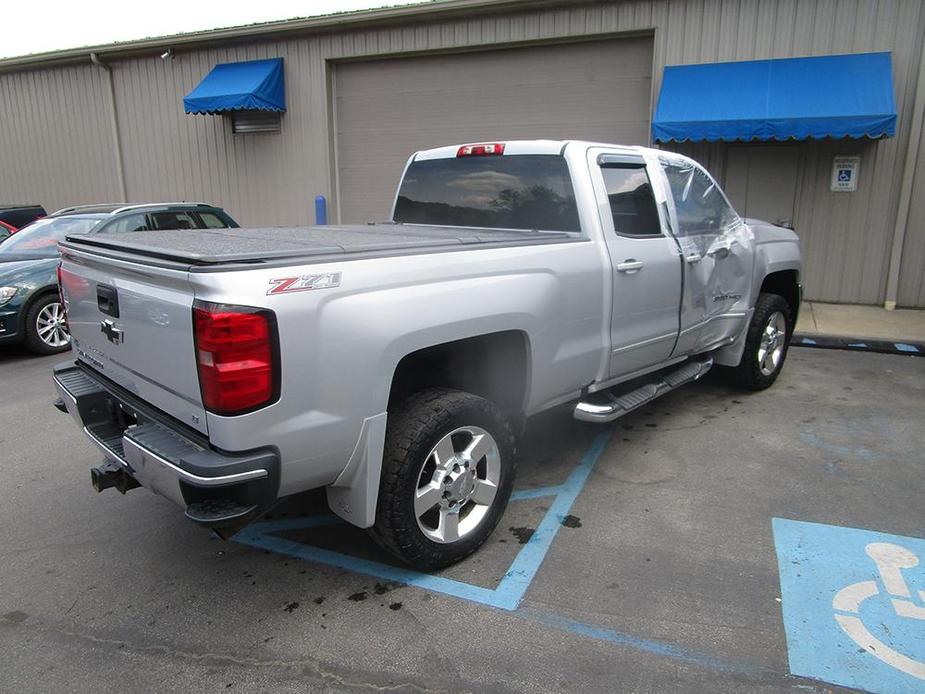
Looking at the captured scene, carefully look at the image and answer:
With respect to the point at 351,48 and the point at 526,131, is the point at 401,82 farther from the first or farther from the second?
the point at 526,131

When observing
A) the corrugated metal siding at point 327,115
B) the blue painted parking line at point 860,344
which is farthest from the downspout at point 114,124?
the blue painted parking line at point 860,344

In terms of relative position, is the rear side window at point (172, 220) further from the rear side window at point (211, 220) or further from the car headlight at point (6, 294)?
the car headlight at point (6, 294)

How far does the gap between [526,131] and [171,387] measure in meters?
10.1

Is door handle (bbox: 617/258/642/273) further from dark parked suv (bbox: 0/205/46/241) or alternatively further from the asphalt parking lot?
dark parked suv (bbox: 0/205/46/241)

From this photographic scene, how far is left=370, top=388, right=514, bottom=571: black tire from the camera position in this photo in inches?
115

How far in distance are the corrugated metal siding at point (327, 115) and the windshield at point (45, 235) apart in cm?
→ 555

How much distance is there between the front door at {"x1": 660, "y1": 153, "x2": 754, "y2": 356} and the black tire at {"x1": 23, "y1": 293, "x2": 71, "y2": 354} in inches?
268

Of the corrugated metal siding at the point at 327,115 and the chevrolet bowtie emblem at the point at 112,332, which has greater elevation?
the corrugated metal siding at the point at 327,115

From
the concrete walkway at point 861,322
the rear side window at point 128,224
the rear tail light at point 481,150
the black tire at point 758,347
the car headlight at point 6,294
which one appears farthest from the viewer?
the concrete walkway at point 861,322

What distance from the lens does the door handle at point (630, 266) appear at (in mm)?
3967

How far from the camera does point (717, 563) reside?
10.9ft

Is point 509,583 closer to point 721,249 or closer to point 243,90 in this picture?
point 721,249

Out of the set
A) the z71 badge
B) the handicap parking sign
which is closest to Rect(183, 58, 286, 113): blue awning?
the handicap parking sign

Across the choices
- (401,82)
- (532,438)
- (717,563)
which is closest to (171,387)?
(717,563)
